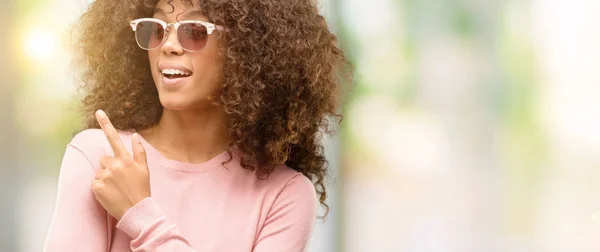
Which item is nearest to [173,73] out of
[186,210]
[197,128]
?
[197,128]

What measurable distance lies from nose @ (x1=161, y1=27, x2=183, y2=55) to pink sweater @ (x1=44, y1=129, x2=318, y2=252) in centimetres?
18

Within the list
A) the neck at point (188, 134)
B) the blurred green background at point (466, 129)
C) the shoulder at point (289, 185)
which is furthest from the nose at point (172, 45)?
the blurred green background at point (466, 129)

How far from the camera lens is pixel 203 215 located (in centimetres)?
135

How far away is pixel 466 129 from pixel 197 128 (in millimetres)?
1402

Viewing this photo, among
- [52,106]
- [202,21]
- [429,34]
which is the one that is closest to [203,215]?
[202,21]

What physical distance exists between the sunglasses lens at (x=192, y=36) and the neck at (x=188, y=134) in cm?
13

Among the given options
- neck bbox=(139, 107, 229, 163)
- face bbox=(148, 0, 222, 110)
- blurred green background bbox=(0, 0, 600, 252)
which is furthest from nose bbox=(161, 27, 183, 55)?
blurred green background bbox=(0, 0, 600, 252)

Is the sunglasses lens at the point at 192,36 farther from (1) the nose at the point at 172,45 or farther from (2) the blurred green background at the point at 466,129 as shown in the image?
(2) the blurred green background at the point at 466,129

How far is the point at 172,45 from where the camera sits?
49.9 inches

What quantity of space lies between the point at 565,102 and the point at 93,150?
5.61 ft

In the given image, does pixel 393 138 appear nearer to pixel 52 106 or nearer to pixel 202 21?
pixel 52 106

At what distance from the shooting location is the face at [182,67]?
1.28 meters

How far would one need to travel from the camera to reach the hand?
124 cm

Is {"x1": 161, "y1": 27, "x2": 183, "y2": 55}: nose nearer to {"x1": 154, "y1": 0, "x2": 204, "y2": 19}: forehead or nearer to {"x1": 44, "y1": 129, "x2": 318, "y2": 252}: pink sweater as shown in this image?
{"x1": 154, "y1": 0, "x2": 204, "y2": 19}: forehead
